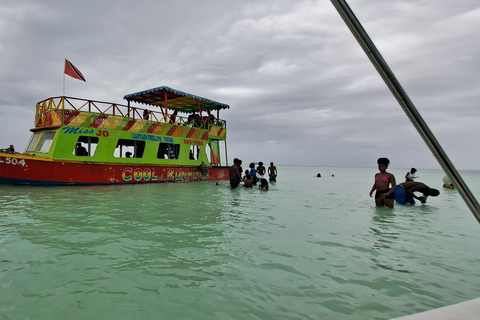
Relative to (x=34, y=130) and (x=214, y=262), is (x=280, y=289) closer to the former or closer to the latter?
(x=214, y=262)

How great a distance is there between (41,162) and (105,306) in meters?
11.1

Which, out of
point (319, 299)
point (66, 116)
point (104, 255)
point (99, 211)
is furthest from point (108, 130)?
point (319, 299)

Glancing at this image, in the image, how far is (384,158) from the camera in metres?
8.09

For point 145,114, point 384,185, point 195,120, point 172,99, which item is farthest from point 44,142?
point 384,185

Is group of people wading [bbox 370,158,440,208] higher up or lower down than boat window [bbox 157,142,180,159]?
lower down

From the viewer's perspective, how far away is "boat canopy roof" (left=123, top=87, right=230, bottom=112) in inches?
609

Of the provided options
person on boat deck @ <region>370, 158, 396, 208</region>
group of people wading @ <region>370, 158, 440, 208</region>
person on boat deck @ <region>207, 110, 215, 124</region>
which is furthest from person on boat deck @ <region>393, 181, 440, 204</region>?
person on boat deck @ <region>207, 110, 215, 124</region>

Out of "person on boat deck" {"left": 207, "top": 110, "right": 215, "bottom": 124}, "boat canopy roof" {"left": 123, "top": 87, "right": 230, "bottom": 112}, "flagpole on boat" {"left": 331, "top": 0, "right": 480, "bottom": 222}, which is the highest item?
"boat canopy roof" {"left": 123, "top": 87, "right": 230, "bottom": 112}

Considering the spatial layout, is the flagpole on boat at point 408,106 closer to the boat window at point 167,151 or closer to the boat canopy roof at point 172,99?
the boat canopy roof at point 172,99

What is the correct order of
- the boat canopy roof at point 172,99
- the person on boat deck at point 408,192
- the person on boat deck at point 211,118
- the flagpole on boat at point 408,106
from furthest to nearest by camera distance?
1. the person on boat deck at point 211,118
2. the boat canopy roof at point 172,99
3. the person on boat deck at point 408,192
4. the flagpole on boat at point 408,106

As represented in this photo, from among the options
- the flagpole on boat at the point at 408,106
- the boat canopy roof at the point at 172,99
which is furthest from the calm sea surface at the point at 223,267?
the boat canopy roof at the point at 172,99

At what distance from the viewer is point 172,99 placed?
57.0 ft

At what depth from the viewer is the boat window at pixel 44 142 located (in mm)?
11984

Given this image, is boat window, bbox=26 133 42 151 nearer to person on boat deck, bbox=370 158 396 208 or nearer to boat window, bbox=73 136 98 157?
boat window, bbox=73 136 98 157
